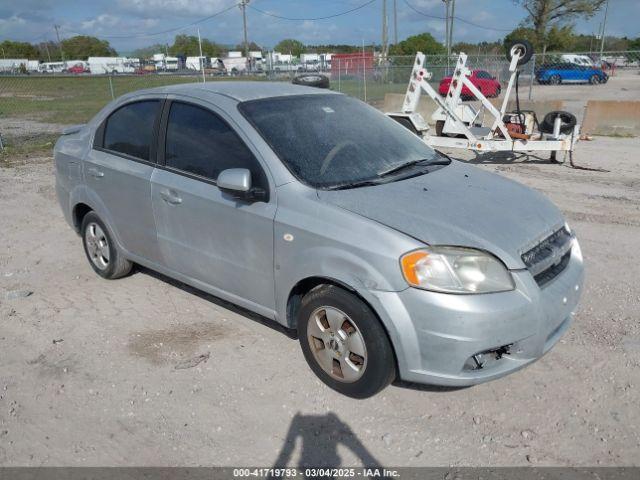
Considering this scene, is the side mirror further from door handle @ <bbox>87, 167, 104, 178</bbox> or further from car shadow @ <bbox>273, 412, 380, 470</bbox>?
door handle @ <bbox>87, 167, 104, 178</bbox>

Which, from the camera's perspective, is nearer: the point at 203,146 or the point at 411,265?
the point at 411,265

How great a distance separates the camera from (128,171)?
4.15 metres

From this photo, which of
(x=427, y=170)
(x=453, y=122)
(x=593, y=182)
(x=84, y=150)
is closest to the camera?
(x=427, y=170)

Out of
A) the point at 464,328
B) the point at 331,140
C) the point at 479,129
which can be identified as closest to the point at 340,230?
the point at 464,328

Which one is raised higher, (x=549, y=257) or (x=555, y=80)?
(x=549, y=257)

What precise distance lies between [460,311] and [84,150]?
3.61 meters

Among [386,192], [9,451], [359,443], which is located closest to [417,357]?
[359,443]

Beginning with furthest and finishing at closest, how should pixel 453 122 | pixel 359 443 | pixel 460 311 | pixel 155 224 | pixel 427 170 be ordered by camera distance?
1. pixel 453 122
2. pixel 155 224
3. pixel 427 170
4. pixel 359 443
5. pixel 460 311

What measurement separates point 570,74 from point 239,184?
36.6 m

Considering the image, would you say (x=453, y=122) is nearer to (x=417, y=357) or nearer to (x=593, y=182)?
(x=593, y=182)

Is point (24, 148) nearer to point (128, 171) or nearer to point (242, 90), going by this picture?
point (128, 171)

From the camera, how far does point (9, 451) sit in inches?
111

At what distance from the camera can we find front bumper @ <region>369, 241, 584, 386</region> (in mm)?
2656

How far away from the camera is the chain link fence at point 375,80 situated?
20.4 metres
